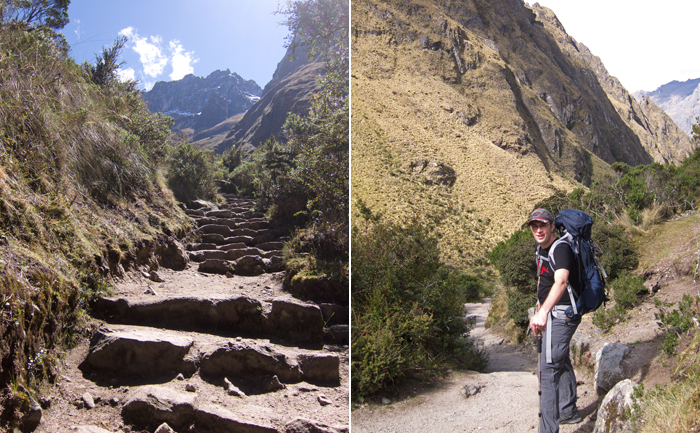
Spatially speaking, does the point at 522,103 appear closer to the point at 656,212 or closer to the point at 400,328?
the point at 656,212

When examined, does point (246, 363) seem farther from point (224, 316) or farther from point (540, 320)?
point (540, 320)

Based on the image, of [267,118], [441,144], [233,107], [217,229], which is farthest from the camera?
[233,107]

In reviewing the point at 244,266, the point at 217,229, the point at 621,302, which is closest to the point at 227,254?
the point at 244,266

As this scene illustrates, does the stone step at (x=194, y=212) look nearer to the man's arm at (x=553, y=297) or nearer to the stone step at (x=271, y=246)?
the stone step at (x=271, y=246)

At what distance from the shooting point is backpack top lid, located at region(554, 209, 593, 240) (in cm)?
235

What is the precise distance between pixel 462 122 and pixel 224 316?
158 ft

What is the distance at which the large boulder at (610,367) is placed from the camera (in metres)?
2.98

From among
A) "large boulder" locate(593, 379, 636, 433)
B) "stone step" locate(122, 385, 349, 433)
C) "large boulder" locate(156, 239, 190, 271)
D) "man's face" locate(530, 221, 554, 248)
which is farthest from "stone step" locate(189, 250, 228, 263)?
"large boulder" locate(593, 379, 636, 433)

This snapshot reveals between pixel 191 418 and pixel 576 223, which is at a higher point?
pixel 576 223

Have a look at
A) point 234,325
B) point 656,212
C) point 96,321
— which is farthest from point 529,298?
point 96,321

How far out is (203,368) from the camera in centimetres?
287

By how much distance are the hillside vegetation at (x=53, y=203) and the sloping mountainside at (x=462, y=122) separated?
767 cm

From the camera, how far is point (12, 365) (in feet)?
6.86

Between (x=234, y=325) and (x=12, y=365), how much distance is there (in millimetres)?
1827
